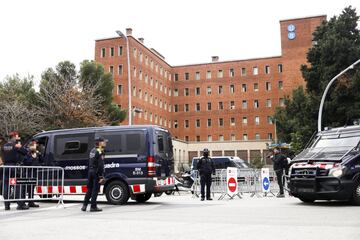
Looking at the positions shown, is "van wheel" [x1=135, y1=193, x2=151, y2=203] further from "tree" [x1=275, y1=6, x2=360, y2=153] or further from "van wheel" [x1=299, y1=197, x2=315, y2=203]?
"tree" [x1=275, y1=6, x2=360, y2=153]

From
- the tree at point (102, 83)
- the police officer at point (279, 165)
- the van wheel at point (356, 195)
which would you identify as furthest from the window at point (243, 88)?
the van wheel at point (356, 195)

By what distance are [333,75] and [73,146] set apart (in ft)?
82.9

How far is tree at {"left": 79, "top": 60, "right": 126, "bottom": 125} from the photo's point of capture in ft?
153

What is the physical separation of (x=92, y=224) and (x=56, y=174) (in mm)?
5572

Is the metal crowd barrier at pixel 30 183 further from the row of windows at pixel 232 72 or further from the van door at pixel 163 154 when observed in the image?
the row of windows at pixel 232 72

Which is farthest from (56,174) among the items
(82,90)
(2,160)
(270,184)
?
(82,90)

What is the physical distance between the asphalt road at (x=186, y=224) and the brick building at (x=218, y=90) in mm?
58344

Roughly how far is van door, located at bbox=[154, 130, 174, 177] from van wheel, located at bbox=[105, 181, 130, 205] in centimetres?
109

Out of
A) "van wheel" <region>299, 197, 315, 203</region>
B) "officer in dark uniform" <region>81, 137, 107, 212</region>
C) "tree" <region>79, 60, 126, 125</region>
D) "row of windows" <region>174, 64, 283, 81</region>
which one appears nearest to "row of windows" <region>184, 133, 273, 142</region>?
"row of windows" <region>174, 64, 283, 81</region>

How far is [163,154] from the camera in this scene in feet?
46.8

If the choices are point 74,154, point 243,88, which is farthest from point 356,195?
point 243,88

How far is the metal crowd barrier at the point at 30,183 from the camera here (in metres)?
12.2

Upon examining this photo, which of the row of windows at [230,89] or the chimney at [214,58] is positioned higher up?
the chimney at [214,58]

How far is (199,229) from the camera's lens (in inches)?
322
